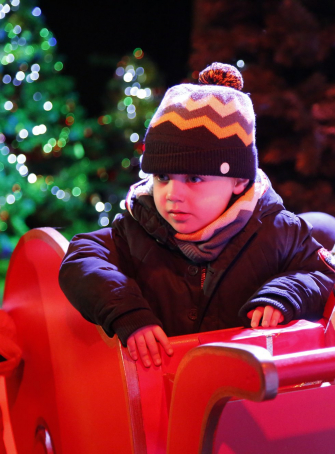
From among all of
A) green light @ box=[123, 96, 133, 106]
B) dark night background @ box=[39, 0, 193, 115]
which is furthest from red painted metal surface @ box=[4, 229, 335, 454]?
dark night background @ box=[39, 0, 193, 115]

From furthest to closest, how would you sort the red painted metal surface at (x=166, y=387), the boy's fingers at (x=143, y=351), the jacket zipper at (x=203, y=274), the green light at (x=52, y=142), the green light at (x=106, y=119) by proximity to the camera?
the green light at (x=106, y=119) → the green light at (x=52, y=142) → the jacket zipper at (x=203, y=274) → the boy's fingers at (x=143, y=351) → the red painted metal surface at (x=166, y=387)

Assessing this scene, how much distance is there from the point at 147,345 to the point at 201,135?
34 centimetres

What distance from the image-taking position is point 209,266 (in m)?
0.86

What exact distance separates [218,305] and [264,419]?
0.94 ft

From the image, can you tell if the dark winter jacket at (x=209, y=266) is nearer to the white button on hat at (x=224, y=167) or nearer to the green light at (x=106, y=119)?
the white button on hat at (x=224, y=167)

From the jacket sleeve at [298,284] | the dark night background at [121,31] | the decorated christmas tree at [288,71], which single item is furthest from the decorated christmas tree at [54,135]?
the jacket sleeve at [298,284]

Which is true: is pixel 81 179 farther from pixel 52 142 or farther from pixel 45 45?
pixel 45 45

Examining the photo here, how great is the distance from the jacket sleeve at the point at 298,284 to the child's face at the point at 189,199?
0.14 meters

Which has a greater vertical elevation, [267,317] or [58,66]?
[58,66]

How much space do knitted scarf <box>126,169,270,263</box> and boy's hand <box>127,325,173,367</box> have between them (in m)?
0.22

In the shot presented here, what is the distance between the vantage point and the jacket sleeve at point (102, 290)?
677 mm

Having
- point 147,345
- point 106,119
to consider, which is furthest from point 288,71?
point 147,345

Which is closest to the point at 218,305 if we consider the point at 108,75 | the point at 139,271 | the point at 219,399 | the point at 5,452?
the point at 139,271

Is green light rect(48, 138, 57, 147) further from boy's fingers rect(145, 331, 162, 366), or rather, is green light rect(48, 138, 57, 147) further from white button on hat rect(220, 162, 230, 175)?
boy's fingers rect(145, 331, 162, 366)
